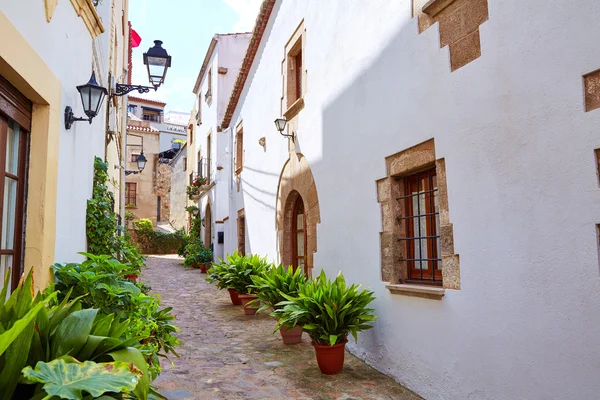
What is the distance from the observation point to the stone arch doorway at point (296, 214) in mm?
6668

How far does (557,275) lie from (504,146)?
0.90 m

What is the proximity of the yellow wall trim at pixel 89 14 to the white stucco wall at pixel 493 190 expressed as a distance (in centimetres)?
273

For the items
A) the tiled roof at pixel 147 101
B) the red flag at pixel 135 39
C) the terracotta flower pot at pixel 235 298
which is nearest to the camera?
the terracotta flower pot at pixel 235 298

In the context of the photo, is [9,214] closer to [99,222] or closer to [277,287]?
[99,222]

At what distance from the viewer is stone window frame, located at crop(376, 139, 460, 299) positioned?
367 cm

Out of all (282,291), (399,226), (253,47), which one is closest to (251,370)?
(282,291)

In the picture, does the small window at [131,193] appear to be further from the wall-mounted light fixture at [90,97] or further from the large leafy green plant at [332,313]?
the large leafy green plant at [332,313]

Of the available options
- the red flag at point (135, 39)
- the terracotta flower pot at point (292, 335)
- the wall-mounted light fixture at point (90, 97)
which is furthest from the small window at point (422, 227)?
the red flag at point (135, 39)

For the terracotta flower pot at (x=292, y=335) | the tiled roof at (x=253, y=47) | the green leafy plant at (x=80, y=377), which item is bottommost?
the terracotta flower pot at (x=292, y=335)

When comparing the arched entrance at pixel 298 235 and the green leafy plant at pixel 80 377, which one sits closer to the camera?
the green leafy plant at pixel 80 377

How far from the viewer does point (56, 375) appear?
4.86ft

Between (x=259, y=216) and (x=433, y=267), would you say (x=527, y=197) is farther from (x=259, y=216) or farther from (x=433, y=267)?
(x=259, y=216)

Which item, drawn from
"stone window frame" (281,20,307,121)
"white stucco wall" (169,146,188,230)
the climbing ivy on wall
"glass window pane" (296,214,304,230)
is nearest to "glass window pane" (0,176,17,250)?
the climbing ivy on wall

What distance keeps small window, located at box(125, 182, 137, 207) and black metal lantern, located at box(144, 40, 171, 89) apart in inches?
738
